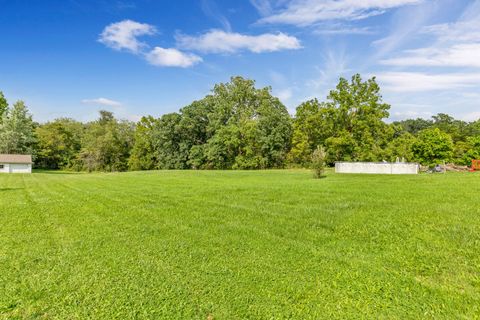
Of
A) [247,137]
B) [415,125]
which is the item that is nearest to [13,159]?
[247,137]

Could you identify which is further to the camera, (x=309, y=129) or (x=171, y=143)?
(x=171, y=143)

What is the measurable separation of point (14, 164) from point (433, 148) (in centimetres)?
5891

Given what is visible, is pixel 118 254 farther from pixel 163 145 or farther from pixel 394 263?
pixel 163 145

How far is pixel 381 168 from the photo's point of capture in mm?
22359

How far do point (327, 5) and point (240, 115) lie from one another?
27737 millimetres

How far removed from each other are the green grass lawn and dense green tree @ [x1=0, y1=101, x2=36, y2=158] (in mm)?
48780

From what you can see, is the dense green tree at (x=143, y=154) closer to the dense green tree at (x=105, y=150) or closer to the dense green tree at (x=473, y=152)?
the dense green tree at (x=105, y=150)

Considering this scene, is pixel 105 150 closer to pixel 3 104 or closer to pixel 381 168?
pixel 3 104

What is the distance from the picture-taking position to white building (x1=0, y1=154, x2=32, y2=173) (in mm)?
39094

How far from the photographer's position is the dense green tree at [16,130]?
148 ft

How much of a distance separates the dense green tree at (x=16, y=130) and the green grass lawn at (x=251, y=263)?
48780mm

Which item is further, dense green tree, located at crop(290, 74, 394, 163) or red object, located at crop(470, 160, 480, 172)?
dense green tree, located at crop(290, 74, 394, 163)

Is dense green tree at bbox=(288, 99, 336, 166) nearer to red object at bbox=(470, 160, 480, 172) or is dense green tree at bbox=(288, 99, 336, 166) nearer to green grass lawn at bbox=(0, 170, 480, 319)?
red object at bbox=(470, 160, 480, 172)

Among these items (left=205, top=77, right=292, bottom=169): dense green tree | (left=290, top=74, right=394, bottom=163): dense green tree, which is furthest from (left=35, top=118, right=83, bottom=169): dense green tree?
(left=290, top=74, right=394, bottom=163): dense green tree
